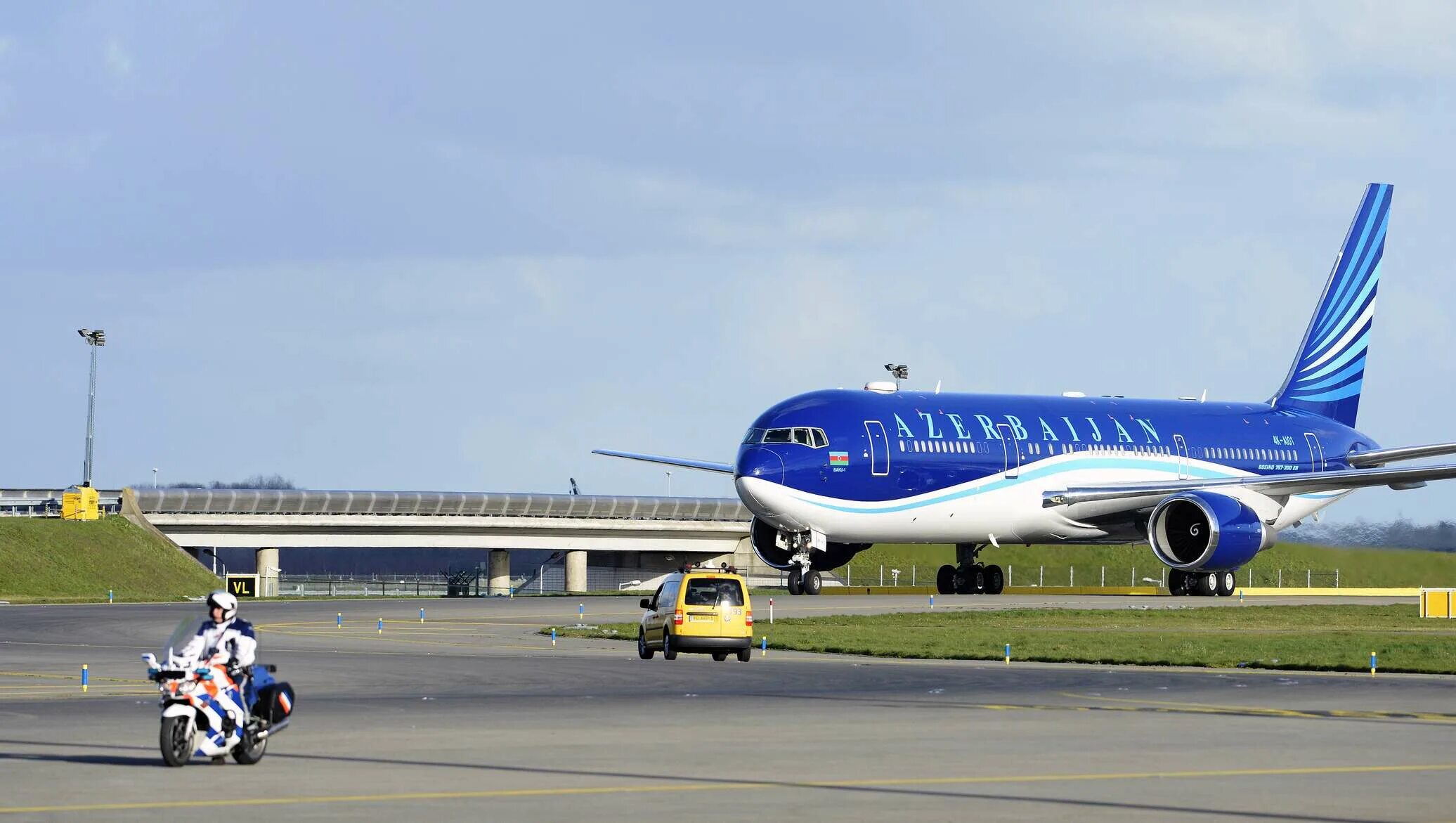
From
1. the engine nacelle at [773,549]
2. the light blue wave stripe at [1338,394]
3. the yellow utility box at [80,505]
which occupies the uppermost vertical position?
the light blue wave stripe at [1338,394]

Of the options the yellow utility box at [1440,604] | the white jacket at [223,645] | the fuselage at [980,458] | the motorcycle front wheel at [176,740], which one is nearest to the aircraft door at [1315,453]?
the fuselage at [980,458]

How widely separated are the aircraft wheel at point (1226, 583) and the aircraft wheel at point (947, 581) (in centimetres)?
836

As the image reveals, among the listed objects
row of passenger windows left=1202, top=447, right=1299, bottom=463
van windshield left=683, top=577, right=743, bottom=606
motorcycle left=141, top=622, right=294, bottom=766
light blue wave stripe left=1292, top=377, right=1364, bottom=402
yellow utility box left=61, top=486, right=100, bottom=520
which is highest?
light blue wave stripe left=1292, top=377, right=1364, bottom=402

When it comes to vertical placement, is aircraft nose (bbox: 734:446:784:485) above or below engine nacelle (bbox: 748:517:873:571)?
above

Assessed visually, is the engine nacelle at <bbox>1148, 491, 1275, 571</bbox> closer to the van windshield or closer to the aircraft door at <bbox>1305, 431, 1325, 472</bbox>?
the aircraft door at <bbox>1305, 431, 1325, 472</bbox>

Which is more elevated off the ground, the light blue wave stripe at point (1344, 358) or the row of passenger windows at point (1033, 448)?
the light blue wave stripe at point (1344, 358)

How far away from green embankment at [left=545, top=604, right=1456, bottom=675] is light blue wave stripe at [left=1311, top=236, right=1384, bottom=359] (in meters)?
19.6

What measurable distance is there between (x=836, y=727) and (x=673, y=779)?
5.14 metres

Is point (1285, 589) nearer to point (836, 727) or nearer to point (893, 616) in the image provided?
point (893, 616)

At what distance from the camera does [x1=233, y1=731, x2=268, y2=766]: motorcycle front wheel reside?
57.1 feet

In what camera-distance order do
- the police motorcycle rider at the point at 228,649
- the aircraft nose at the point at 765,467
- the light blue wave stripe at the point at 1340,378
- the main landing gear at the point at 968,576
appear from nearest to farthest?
the police motorcycle rider at the point at 228,649
the aircraft nose at the point at 765,467
the main landing gear at the point at 968,576
the light blue wave stripe at the point at 1340,378

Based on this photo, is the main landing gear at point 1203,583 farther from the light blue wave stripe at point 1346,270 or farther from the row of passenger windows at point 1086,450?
the light blue wave stripe at point 1346,270

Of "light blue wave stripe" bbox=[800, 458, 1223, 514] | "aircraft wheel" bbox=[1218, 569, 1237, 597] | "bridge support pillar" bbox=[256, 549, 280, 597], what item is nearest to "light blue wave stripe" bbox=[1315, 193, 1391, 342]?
"light blue wave stripe" bbox=[800, 458, 1223, 514]

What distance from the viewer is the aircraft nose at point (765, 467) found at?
174 ft
